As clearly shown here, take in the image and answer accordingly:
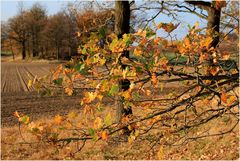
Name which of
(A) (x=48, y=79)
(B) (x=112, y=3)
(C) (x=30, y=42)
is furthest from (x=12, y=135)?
(C) (x=30, y=42)

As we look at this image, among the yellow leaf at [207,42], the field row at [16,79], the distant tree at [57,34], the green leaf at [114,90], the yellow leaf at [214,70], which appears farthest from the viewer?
the distant tree at [57,34]

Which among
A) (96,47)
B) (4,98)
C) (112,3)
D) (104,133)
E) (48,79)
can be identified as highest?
(112,3)

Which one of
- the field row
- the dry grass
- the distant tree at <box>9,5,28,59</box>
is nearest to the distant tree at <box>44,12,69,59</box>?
the distant tree at <box>9,5,28,59</box>

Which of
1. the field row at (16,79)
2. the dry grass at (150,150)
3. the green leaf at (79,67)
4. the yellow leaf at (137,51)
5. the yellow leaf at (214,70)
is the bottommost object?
the field row at (16,79)

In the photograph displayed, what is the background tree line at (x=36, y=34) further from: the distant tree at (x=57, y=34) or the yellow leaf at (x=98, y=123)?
the yellow leaf at (x=98, y=123)

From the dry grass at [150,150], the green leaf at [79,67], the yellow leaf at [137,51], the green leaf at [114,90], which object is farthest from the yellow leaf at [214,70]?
the dry grass at [150,150]

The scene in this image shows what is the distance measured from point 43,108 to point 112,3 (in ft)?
38.9

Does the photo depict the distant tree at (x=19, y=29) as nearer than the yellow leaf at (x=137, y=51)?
No

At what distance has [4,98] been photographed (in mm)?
27656

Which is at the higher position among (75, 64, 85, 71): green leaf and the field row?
(75, 64, 85, 71): green leaf

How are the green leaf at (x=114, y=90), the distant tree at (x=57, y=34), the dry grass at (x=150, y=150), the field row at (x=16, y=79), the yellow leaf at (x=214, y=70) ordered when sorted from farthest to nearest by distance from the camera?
the distant tree at (x=57, y=34)
the field row at (x=16, y=79)
the dry grass at (x=150, y=150)
the yellow leaf at (x=214, y=70)
the green leaf at (x=114, y=90)

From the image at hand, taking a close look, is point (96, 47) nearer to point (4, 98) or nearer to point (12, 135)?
point (12, 135)

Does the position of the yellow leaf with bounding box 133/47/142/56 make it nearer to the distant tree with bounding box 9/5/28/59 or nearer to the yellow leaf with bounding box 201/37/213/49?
the yellow leaf with bounding box 201/37/213/49

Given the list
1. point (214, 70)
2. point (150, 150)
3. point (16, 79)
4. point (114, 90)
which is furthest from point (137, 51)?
point (16, 79)
